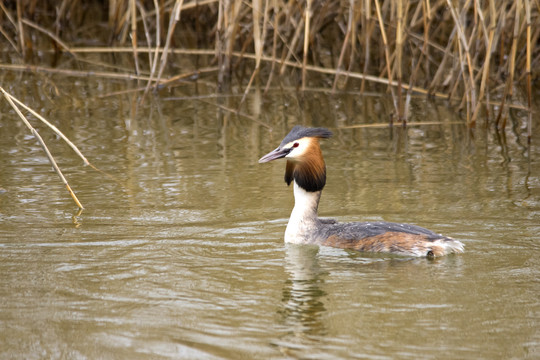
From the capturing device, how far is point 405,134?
A: 31.0 ft

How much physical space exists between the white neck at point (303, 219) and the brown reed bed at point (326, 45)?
324 centimetres

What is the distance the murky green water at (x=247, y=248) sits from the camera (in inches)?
165

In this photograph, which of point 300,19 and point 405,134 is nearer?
point 405,134

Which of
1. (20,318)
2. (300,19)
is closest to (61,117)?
(300,19)

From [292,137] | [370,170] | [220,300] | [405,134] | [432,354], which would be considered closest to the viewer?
[432,354]

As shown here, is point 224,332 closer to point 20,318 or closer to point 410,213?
point 20,318

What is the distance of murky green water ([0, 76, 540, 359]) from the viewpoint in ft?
13.7

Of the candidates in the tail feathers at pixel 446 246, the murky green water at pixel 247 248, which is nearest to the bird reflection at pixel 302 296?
the murky green water at pixel 247 248

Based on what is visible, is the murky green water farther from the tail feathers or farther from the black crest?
the black crest

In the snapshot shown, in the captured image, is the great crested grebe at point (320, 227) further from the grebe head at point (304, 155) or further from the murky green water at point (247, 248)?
the murky green water at point (247, 248)

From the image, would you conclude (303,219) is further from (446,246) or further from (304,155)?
(446,246)

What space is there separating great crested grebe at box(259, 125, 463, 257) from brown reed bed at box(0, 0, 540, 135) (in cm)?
316

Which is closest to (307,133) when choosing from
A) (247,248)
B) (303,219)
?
(303,219)

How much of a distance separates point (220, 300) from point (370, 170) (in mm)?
3503
